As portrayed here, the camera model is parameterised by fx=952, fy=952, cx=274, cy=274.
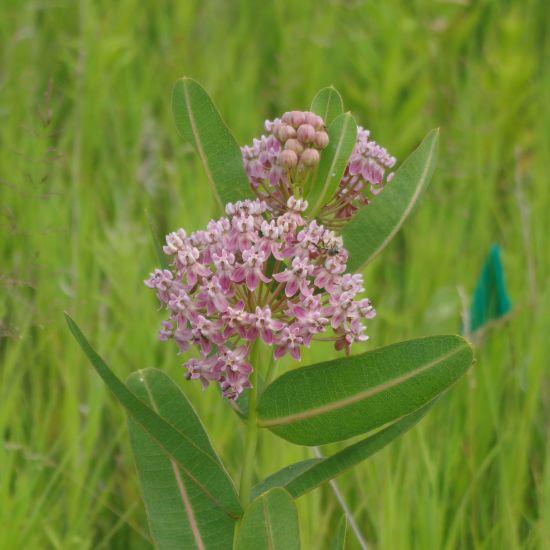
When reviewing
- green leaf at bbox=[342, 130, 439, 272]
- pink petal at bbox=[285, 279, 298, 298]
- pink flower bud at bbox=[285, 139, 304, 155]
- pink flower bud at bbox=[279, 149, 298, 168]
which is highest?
pink flower bud at bbox=[285, 139, 304, 155]

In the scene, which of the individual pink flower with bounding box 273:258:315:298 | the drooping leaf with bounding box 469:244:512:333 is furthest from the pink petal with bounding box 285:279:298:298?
the drooping leaf with bounding box 469:244:512:333

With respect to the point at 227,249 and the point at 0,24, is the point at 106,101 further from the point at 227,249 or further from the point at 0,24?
the point at 227,249

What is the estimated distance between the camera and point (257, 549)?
3.64ft

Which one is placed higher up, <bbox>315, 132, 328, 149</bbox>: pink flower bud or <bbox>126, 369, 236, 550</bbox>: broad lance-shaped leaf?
<bbox>315, 132, 328, 149</bbox>: pink flower bud

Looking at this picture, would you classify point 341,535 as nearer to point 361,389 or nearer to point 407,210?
point 361,389

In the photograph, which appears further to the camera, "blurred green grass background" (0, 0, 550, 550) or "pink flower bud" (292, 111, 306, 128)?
"blurred green grass background" (0, 0, 550, 550)

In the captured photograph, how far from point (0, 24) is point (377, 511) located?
7.32ft

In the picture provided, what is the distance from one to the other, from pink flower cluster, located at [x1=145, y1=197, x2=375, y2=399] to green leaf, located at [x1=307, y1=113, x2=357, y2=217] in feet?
0.23

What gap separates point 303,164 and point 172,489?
0.44m

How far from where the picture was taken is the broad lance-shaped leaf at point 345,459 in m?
1.12

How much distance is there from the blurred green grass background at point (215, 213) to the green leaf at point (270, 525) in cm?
55

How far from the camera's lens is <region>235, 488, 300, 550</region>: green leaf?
1087mm

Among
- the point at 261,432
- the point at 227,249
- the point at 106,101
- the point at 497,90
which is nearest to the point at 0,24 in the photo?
the point at 106,101

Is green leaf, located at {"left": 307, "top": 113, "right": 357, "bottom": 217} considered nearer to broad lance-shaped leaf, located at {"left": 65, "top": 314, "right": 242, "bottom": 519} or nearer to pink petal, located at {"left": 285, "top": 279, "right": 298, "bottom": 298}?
pink petal, located at {"left": 285, "top": 279, "right": 298, "bottom": 298}
